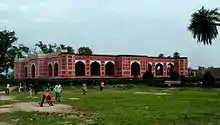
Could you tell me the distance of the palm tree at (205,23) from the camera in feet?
138

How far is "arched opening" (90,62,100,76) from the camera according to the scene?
276ft

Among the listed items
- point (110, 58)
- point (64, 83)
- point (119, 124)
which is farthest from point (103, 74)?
point (119, 124)

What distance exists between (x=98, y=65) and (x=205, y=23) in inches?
1724

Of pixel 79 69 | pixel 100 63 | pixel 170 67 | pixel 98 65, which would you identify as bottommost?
pixel 79 69

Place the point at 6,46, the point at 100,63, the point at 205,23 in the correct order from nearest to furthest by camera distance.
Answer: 1. the point at 205,23
2. the point at 100,63
3. the point at 6,46

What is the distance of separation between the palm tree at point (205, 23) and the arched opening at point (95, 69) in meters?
42.3

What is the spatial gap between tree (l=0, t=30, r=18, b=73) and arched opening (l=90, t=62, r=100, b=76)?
106 ft

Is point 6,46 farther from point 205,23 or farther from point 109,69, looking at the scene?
point 205,23

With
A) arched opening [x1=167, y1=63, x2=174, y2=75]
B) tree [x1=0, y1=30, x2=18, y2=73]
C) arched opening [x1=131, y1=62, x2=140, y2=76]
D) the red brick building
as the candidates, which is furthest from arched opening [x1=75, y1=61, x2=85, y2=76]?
tree [x1=0, y1=30, x2=18, y2=73]

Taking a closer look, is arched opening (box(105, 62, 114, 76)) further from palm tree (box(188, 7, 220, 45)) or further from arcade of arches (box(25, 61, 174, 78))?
palm tree (box(188, 7, 220, 45))

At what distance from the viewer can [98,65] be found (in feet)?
276

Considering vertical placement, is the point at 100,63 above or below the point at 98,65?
above

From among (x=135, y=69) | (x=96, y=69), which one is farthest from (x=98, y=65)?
(x=135, y=69)

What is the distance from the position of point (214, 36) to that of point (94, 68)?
150ft
